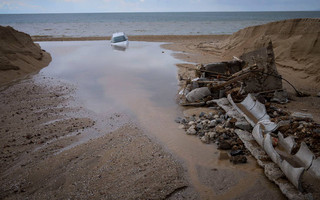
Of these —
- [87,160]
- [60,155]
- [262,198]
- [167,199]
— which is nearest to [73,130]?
[60,155]

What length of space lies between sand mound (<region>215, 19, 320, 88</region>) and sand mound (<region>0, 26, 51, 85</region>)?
575 inches

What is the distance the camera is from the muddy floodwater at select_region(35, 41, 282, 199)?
14.8 ft

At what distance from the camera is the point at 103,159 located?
5.33 meters

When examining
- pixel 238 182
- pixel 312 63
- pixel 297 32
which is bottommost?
pixel 238 182

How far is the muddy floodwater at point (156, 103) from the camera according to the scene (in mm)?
4500

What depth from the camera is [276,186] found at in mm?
4320

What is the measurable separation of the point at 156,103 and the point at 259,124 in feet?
13.9

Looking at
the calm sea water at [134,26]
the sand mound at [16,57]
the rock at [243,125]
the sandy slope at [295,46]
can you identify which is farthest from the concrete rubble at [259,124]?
the calm sea water at [134,26]

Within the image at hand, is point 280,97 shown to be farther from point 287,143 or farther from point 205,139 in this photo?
point 205,139

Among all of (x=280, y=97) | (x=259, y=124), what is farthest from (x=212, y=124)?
(x=280, y=97)

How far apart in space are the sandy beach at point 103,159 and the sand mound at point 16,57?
12.9 feet

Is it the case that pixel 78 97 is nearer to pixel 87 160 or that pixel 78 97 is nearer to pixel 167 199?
pixel 87 160

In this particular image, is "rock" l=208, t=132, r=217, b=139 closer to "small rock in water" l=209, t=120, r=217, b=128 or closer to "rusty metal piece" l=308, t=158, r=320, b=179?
"small rock in water" l=209, t=120, r=217, b=128

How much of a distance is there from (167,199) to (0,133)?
5486 millimetres
